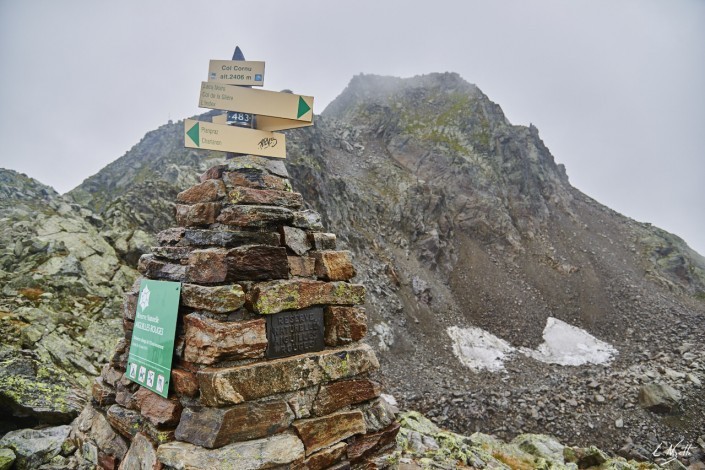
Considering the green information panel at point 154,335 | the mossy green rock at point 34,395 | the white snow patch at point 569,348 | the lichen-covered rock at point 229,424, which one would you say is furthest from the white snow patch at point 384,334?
the lichen-covered rock at point 229,424

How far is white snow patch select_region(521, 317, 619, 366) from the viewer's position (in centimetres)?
2833

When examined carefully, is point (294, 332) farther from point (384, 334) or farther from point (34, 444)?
point (384, 334)

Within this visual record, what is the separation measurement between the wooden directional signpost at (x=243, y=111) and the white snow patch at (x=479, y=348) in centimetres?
2531

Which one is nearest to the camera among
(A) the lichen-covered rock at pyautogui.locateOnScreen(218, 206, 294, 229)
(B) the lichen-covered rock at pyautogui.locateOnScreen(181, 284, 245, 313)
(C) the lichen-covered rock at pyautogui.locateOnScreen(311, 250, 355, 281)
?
(B) the lichen-covered rock at pyautogui.locateOnScreen(181, 284, 245, 313)

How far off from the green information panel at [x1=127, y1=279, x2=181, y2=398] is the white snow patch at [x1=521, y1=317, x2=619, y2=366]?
98.0ft

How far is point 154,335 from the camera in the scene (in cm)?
471

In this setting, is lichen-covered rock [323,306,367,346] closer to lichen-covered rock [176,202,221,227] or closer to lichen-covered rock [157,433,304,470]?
lichen-covered rock [157,433,304,470]

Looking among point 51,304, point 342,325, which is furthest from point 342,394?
point 51,304

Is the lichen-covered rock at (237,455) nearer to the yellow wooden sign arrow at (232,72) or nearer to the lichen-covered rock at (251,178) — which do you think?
the lichen-covered rock at (251,178)

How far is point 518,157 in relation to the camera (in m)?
51.6

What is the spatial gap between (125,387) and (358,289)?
353 centimetres

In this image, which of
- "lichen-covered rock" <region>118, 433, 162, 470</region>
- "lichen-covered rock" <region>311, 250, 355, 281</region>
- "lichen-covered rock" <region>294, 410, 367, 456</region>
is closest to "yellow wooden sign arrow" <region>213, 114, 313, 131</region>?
"lichen-covered rock" <region>311, 250, 355, 281</region>

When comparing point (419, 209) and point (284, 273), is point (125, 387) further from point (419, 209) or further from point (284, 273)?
point (419, 209)

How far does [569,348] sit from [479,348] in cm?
828
